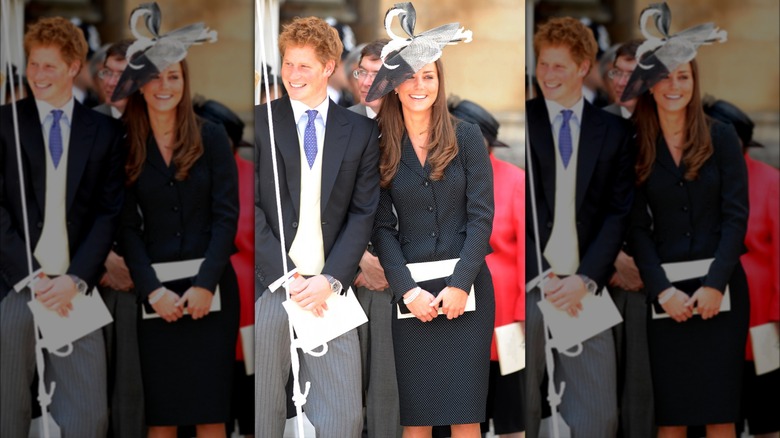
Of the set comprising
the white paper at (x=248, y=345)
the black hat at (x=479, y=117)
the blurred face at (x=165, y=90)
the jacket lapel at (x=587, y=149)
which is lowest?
the white paper at (x=248, y=345)

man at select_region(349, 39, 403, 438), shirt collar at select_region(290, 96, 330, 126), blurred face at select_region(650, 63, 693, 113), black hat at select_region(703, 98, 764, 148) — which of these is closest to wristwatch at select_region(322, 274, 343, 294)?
man at select_region(349, 39, 403, 438)

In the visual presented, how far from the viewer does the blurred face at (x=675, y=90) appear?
15.3 feet

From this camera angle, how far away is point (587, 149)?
15.3 feet

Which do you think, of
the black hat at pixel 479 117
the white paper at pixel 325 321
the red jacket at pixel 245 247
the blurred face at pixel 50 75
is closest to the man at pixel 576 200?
the black hat at pixel 479 117

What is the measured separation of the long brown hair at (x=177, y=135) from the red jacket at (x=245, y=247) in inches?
8.6

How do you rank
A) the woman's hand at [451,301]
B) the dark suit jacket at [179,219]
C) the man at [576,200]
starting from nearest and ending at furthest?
the woman's hand at [451,301]
the dark suit jacket at [179,219]
the man at [576,200]

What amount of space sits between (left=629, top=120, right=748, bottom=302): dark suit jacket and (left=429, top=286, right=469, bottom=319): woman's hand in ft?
3.11

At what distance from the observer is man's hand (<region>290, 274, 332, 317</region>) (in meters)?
4.31

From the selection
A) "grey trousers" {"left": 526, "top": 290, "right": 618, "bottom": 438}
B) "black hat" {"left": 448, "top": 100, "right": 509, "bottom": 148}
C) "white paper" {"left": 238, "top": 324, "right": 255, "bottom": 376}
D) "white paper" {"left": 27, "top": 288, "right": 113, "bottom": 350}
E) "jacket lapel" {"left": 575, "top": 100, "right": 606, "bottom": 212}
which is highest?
"black hat" {"left": 448, "top": 100, "right": 509, "bottom": 148}

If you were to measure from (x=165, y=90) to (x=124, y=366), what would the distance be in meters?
1.27

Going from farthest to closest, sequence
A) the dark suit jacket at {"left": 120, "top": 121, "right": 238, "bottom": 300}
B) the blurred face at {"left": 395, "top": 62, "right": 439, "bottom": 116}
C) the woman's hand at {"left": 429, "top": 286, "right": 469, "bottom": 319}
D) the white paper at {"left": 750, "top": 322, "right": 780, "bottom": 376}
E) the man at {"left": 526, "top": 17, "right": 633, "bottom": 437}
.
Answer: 1. the white paper at {"left": 750, "top": 322, "right": 780, "bottom": 376}
2. the man at {"left": 526, "top": 17, "right": 633, "bottom": 437}
3. the dark suit jacket at {"left": 120, "top": 121, "right": 238, "bottom": 300}
4. the blurred face at {"left": 395, "top": 62, "right": 439, "bottom": 116}
5. the woman's hand at {"left": 429, "top": 286, "right": 469, "bottom": 319}

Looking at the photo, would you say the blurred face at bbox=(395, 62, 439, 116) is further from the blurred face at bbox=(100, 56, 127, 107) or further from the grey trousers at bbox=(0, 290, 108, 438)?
the grey trousers at bbox=(0, 290, 108, 438)

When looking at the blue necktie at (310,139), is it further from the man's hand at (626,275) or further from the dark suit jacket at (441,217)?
the man's hand at (626,275)

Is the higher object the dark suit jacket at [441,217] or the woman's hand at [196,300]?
the dark suit jacket at [441,217]
